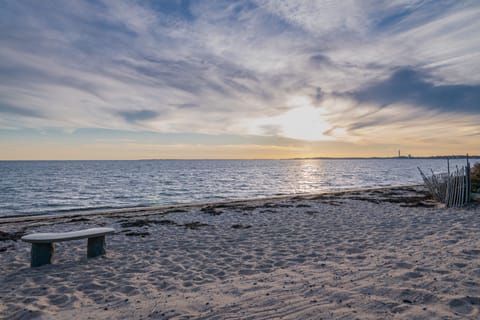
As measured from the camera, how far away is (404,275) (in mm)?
4691

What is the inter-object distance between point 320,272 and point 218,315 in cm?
224

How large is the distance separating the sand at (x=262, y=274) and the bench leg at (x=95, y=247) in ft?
0.65

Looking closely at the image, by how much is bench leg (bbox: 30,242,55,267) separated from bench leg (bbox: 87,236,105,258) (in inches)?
29.4

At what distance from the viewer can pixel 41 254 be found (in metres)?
6.19

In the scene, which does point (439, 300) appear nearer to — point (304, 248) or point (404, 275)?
point (404, 275)

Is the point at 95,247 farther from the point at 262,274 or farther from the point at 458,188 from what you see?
the point at 458,188

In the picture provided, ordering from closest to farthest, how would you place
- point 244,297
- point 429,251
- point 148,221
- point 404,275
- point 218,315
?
point 218,315 → point 244,297 → point 404,275 → point 429,251 → point 148,221

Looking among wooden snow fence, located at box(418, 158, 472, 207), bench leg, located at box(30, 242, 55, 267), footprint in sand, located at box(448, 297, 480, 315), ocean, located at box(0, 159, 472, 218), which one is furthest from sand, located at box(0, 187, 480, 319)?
ocean, located at box(0, 159, 472, 218)

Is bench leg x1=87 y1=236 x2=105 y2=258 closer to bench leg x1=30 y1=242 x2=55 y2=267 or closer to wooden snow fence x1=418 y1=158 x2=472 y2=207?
bench leg x1=30 y1=242 x2=55 y2=267

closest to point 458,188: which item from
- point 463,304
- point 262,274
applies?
point 463,304

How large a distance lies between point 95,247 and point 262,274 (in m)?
4.07

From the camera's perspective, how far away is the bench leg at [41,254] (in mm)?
6141

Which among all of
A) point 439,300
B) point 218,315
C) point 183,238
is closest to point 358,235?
point 439,300

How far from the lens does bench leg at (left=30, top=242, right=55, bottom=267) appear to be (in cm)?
614
